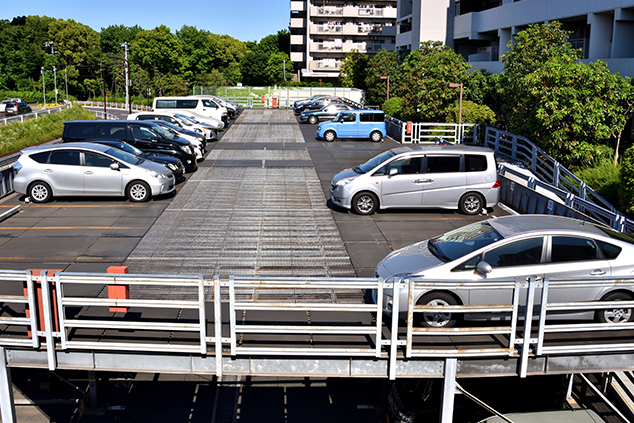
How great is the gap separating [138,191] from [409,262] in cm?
1129

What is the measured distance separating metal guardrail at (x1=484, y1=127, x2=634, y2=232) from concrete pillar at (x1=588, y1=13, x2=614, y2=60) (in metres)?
5.85

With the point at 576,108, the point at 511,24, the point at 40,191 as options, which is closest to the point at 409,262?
the point at 576,108

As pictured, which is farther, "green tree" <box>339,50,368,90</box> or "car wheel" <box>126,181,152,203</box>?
"green tree" <box>339,50,368,90</box>

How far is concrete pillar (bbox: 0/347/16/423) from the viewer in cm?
741

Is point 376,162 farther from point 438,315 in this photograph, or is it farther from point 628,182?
point 438,315

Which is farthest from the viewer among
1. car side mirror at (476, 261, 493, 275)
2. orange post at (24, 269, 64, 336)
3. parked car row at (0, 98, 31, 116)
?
parked car row at (0, 98, 31, 116)

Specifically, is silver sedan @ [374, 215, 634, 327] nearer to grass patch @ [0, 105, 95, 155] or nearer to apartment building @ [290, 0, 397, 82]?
grass patch @ [0, 105, 95, 155]

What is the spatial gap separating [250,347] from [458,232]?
438 centimetres

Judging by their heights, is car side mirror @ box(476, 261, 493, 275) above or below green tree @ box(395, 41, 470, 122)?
below

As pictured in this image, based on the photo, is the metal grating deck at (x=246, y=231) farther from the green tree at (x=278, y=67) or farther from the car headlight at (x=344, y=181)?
the green tree at (x=278, y=67)

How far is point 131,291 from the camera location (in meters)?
11.0

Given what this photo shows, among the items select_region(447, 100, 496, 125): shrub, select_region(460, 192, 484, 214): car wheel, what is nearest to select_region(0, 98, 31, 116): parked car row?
select_region(447, 100, 496, 125): shrub

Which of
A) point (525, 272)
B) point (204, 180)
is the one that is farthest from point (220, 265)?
point (204, 180)

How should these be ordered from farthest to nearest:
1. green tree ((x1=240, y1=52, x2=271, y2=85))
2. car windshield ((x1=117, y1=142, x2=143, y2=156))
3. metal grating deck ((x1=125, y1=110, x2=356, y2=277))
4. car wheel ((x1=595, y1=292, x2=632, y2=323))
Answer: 1. green tree ((x1=240, y1=52, x2=271, y2=85))
2. car windshield ((x1=117, y1=142, x2=143, y2=156))
3. metal grating deck ((x1=125, y1=110, x2=356, y2=277))
4. car wheel ((x1=595, y1=292, x2=632, y2=323))
